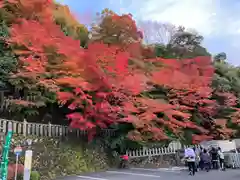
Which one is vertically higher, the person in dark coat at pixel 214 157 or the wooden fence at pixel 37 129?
the wooden fence at pixel 37 129

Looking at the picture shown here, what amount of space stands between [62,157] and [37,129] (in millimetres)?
1673

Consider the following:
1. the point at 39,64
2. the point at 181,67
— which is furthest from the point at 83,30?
the point at 39,64

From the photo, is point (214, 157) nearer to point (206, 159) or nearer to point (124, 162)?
point (206, 159)

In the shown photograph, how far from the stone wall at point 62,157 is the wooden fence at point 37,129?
0.31 meters

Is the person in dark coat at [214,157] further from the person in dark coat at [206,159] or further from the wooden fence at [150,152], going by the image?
the wooden fence at [150,152]

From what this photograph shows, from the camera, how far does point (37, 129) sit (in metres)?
12.0

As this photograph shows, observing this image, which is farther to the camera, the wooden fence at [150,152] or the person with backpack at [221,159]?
the wooden fence at [150,152]

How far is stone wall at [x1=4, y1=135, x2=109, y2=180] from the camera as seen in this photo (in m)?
10.8

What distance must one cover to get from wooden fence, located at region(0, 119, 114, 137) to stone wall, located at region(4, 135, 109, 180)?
1.03ft

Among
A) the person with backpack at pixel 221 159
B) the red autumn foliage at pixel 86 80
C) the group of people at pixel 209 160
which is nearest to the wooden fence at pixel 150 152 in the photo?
the red autumn foliage at pixel 86 80

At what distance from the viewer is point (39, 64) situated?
41.8 ft

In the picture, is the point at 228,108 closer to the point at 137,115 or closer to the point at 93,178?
the point at 137,115

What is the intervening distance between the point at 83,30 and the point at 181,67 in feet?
28.6

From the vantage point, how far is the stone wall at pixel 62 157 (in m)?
10.8
